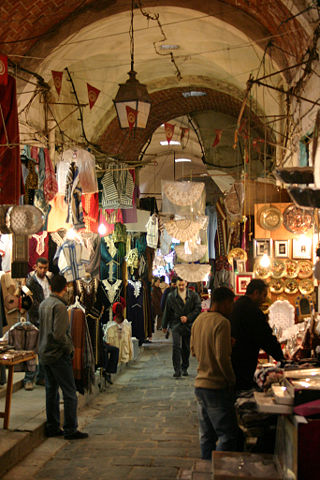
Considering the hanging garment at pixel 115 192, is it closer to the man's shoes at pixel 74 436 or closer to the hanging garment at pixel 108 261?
the hanging garment at pixel 108 261

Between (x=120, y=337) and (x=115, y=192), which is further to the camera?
(x=115, y=192)

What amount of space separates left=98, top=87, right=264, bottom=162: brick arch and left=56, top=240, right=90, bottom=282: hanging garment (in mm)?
4474

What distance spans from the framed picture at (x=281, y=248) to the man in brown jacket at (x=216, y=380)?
3888 millimetres

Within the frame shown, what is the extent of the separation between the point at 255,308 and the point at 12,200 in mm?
3744

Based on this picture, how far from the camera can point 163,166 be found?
24641mm

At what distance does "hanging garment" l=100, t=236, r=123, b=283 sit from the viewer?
14.0 metres

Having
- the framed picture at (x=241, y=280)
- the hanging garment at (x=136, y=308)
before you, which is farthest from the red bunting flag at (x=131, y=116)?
the hanging garment at (x=136, y=308)

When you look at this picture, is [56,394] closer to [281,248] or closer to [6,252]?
[6,252]

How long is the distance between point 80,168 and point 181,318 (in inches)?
155

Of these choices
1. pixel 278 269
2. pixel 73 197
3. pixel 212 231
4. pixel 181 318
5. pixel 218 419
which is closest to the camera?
pixel 218 419

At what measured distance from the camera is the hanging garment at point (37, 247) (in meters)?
9.55

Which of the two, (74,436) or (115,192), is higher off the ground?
(115,192)

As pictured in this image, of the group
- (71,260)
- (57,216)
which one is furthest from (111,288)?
(57,216)

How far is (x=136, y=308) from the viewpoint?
15.7 meters
